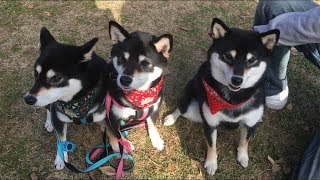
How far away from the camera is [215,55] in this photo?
295 cm

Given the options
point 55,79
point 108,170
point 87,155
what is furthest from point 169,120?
point 55,79

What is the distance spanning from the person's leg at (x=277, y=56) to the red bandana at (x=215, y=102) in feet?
3.23

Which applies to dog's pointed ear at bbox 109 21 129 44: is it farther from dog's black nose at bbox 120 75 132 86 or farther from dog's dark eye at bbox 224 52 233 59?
dog's dark eye at bbox 224 52 233 59

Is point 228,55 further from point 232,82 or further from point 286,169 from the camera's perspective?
point 286,169

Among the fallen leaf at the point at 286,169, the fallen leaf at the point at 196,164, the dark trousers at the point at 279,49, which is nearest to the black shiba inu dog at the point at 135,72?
the fallen leaf at the point at 196,164

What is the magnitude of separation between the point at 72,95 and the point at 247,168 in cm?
197

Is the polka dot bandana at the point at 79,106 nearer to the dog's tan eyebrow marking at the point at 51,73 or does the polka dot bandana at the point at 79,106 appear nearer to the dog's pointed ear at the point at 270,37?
the dog's tan eyebrow marking at the point at 51,73

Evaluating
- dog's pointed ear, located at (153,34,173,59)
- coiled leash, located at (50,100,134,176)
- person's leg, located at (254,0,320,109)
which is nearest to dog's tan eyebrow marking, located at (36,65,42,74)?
coiled leash, located at (50,100,134,176)

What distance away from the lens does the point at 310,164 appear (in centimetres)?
317

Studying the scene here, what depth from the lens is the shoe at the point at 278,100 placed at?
396cm

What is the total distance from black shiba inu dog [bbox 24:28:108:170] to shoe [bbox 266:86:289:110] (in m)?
1.98

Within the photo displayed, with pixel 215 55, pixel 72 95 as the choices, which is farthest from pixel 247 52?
pixel 72 95

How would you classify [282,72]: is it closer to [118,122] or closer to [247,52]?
[247,52]

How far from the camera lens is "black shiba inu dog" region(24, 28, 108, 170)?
2.84 metres
